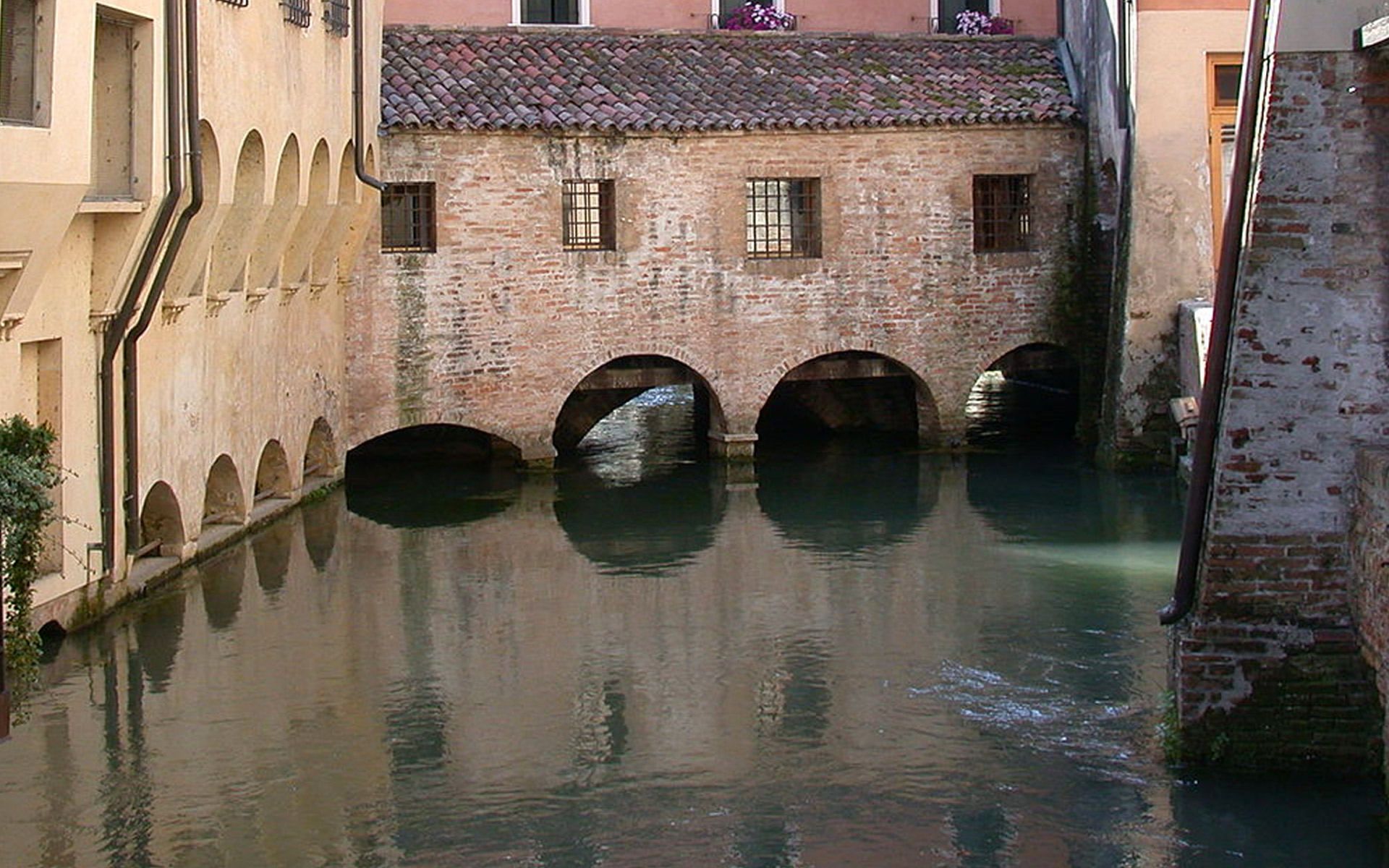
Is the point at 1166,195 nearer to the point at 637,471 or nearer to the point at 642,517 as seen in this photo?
the point at 637,471

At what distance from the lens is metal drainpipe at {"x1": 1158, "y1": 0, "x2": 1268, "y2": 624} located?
35.9ft

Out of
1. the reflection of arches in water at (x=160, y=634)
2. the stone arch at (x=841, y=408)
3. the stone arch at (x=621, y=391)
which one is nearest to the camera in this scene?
the reflection of arches in water at (x=160, y=634)

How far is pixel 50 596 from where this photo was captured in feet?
48.1

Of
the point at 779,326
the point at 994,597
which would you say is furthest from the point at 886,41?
the point at 994,597

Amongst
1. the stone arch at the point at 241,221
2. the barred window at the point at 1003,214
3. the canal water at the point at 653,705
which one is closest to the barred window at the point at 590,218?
the canal water at the point at 653,705

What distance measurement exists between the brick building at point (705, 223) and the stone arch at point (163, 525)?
20.2 ft

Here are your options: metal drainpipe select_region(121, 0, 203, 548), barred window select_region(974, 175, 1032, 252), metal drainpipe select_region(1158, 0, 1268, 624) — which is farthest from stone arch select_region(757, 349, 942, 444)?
metal drainpipe select_region(1158, 0, 1268, 624)

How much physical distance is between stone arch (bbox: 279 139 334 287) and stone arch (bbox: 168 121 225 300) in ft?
11.0

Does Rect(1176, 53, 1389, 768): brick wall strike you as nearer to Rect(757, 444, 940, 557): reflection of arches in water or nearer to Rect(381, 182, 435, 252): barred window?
Rect(757, 444, 940, 557): reflection of arches in water

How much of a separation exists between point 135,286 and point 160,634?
253 cm

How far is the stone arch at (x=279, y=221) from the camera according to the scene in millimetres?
19406

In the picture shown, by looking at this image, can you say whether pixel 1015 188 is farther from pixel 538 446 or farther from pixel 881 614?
pixel 881 614

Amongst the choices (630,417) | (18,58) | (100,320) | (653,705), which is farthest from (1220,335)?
(630,417)

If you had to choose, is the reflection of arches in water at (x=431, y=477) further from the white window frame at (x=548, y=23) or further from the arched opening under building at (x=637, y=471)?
the white window frame at (x=548, y=23)
